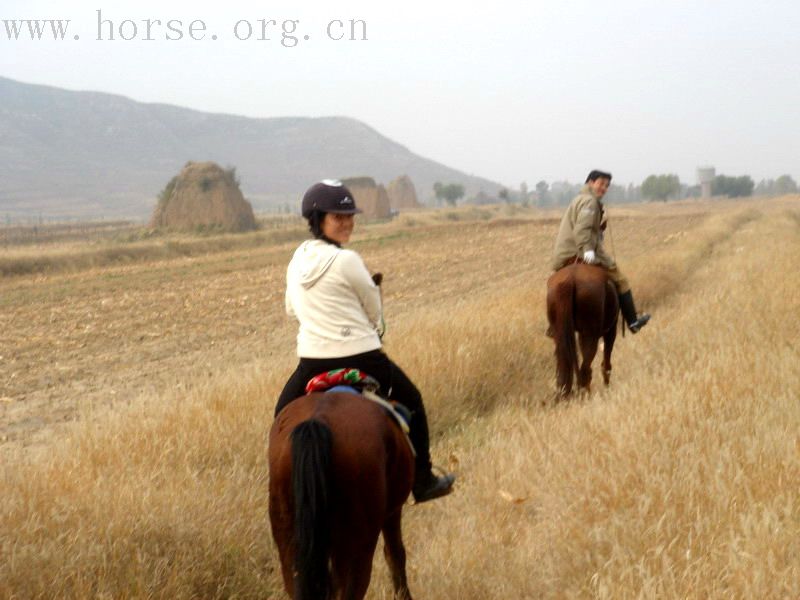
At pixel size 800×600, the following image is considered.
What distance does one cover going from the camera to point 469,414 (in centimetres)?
878

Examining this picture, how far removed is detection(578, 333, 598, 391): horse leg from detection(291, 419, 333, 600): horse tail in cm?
591

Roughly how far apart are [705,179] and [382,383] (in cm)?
19688

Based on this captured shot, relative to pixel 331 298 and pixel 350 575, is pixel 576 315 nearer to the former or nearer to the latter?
pixel 331 298

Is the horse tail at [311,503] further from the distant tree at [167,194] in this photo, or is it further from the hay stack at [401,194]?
the hay stack at [401,194]

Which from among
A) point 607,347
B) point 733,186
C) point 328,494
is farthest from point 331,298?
point 733,186

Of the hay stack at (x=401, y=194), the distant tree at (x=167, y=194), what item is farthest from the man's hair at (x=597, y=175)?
the hay stack at (x=401, y=194)

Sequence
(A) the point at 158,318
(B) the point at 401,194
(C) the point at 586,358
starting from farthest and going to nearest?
(B) the point at 401,194 → (A) the point at 158,318 → (C) the point at 586,358

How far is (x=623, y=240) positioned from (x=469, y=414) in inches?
1211

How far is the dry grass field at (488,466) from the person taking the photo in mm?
4438

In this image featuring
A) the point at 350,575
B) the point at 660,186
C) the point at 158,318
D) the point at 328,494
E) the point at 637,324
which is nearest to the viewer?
the point at 328,494

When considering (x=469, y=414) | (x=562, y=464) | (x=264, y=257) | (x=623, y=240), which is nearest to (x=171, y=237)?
(x=264, y=257)

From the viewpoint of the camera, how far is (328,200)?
479cm

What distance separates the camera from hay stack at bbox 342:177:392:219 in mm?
82562

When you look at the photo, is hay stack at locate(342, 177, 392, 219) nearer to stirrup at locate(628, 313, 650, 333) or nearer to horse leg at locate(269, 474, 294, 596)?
stirrup at locate(628, 313, 650, 333)
